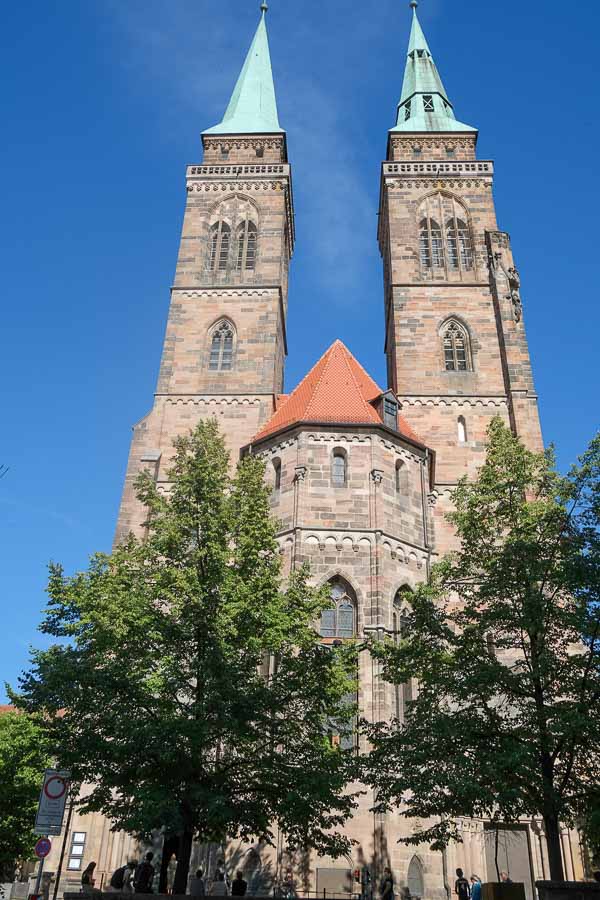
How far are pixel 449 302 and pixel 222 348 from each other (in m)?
9.17

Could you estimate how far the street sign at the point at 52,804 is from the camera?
1006cm

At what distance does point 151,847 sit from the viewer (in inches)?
764

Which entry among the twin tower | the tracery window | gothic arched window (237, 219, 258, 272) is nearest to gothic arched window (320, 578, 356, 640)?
the twin tower

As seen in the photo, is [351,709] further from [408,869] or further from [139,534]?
[139,534]

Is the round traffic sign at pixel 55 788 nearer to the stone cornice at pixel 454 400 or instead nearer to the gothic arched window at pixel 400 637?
the gothic arched window at pixel 400 637

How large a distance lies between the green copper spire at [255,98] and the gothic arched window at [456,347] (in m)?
14.6

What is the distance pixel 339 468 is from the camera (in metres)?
22.8

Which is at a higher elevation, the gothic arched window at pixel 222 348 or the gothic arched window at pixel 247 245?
the gothic arched window at pixel 247 245

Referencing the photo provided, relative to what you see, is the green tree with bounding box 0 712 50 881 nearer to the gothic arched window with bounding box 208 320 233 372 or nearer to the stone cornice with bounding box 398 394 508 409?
the gothic arched window with bounding box 208 320 233 372

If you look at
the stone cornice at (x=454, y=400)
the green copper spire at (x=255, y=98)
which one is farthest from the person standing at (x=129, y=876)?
the green copper spire at (x=255, y=98)

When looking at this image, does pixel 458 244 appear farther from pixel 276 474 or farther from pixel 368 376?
pixel 276 474

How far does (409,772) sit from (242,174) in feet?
96.4

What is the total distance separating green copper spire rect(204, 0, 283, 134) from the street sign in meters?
33.7

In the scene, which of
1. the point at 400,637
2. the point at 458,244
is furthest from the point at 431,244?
the point at 400,637
